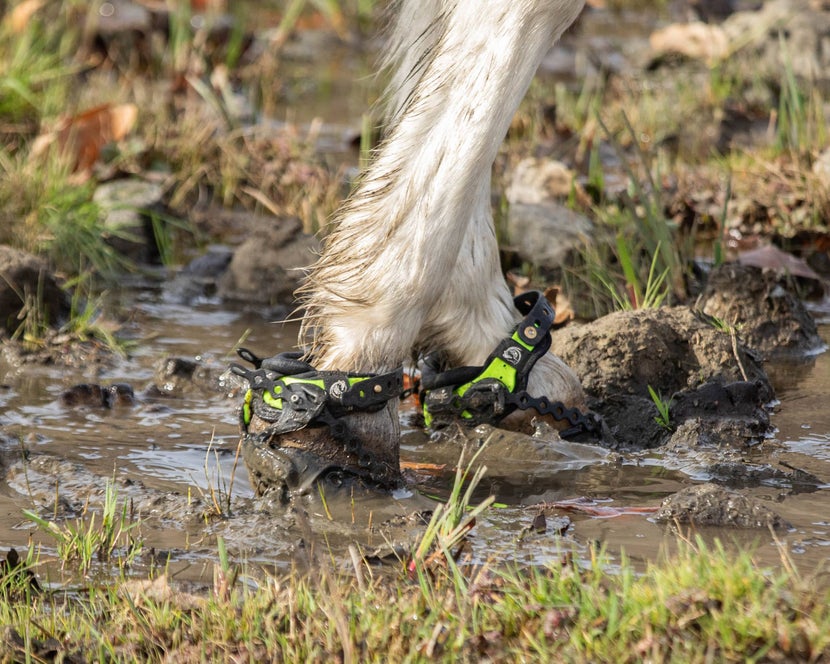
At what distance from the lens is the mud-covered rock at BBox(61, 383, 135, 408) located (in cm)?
396

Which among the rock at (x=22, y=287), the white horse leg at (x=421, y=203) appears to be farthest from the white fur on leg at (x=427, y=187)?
the rock at (x=22, y=287)

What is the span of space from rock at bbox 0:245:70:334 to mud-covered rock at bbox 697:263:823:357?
223 cm

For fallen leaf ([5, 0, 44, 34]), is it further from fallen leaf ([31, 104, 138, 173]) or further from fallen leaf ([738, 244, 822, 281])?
fallen leaf ([738, 244, 822, 281])

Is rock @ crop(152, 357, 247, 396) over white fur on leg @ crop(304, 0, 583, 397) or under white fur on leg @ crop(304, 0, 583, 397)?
under

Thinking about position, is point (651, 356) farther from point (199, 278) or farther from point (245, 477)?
point (199, 278)

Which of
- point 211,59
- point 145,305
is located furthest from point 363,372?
point 211,59

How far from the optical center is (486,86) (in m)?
3.09

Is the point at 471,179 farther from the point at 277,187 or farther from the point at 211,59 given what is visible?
the point at 211,59

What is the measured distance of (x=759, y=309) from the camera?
4504mm

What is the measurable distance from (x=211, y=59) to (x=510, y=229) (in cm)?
392

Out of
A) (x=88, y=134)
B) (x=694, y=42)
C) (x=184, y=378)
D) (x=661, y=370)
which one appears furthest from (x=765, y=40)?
(x=184, y=378)

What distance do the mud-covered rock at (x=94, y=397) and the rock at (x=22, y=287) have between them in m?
0.58

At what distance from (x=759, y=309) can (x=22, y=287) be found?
249cm

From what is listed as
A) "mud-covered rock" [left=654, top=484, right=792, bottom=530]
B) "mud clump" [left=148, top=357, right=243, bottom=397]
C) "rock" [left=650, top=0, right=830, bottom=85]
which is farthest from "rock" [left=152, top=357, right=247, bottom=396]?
"rock" [left=650, top=0, right=830, bottom=85]
